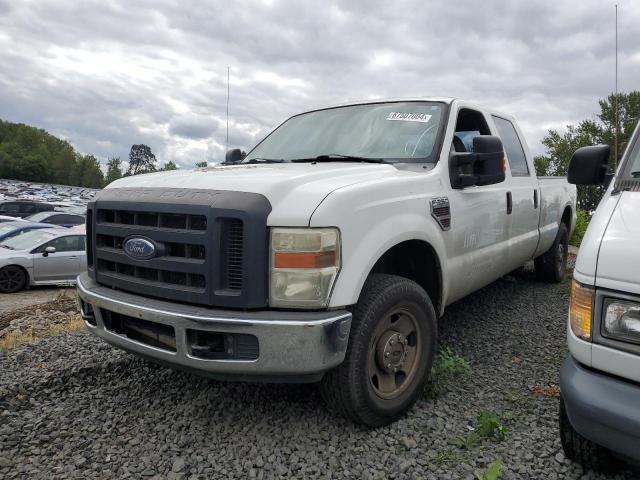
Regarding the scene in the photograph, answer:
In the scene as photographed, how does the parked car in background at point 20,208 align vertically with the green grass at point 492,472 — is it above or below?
above

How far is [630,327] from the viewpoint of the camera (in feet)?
6.07

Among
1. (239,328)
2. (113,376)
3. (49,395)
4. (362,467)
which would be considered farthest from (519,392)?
(49,395)

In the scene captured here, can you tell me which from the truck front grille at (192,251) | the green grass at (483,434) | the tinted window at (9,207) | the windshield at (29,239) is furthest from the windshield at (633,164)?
the tinted window at (9,207)

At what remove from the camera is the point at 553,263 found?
6113mm

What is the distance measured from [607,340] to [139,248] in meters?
2.18

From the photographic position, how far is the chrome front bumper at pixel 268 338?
2.29 m

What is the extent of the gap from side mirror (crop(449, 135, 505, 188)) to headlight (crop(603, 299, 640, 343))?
155 centimetres

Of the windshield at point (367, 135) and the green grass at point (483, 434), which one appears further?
the windshield at point (367, 135)

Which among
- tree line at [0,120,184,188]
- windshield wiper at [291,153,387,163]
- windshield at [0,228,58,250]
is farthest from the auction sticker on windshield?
tree line at [0,120,184,188]

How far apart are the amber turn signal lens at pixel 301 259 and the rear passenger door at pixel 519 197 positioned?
2488 millimetres

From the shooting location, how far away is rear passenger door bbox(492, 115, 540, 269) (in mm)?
4410

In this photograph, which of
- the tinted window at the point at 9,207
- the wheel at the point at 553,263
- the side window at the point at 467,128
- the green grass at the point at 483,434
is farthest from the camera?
the tinted window at the point at 9,207

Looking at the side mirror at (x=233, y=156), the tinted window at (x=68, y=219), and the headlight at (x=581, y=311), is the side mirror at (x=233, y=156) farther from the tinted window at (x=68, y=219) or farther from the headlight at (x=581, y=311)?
the tinted window at (x=68, y=219)

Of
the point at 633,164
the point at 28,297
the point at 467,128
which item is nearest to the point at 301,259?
the point at 633,164
